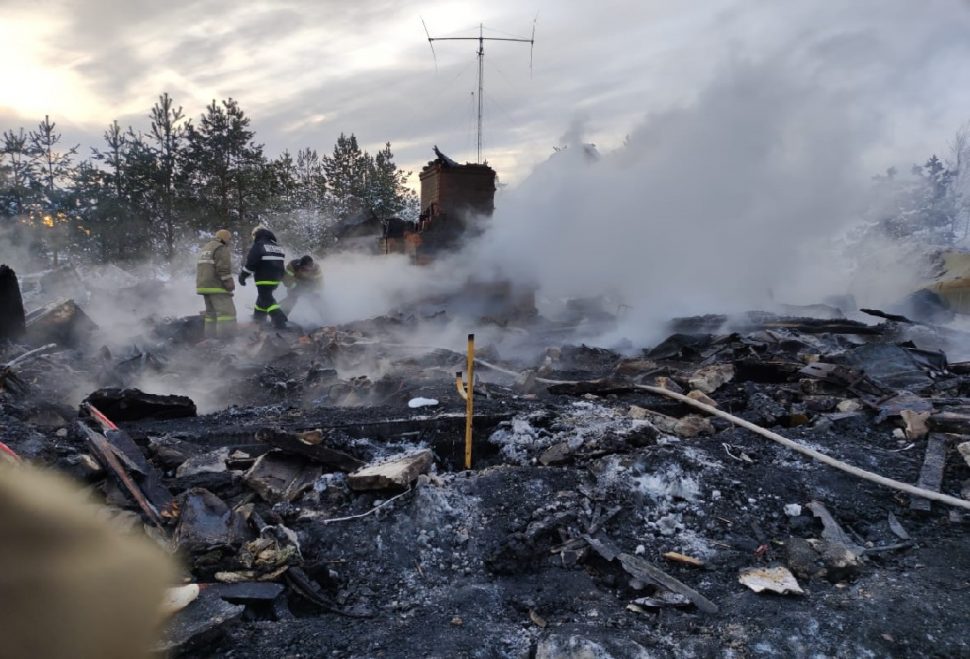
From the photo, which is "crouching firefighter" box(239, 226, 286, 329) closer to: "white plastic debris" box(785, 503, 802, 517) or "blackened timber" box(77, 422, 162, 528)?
"blackened timber" box(77, 422, 162, 528)

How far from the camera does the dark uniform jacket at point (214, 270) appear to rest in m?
8.84

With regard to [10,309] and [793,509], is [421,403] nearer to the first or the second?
[793,509]

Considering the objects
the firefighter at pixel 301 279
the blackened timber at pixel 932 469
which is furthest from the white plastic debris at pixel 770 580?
the firefighter at pixel 301 279

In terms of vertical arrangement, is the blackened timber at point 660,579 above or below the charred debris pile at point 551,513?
below

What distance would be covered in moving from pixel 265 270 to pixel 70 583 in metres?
7.74

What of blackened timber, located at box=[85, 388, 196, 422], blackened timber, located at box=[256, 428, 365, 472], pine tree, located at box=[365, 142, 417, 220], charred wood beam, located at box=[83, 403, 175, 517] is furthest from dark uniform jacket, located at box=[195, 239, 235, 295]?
pine tree, located at box=[365, 142, 417, 220]

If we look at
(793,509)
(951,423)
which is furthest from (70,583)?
(951,423)

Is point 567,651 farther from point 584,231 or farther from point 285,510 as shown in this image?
point 584,231

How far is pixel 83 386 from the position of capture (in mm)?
6531

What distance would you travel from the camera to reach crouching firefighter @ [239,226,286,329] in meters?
9.18

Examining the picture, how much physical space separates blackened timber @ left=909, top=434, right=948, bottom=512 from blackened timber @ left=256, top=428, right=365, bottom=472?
3640mm

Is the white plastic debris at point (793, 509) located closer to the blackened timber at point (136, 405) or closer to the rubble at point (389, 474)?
the rubble at point (389, 474)

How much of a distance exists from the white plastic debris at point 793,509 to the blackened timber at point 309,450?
9.35 feet

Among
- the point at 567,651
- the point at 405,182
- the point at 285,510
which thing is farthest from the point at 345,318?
the point at 405,182
